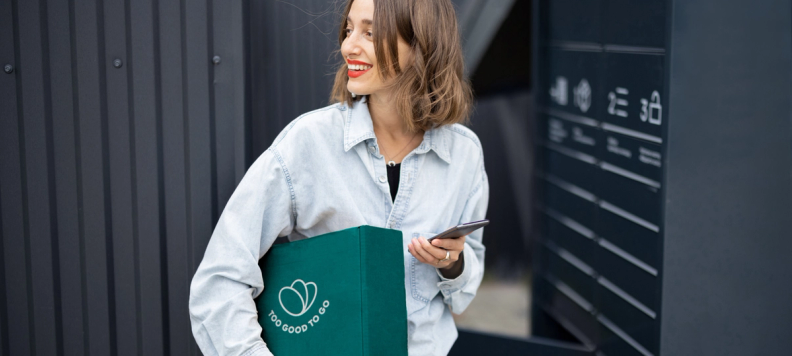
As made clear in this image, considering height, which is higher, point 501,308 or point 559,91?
point 559,91

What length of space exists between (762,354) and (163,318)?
5.86 ft

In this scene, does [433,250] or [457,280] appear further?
[457,280]

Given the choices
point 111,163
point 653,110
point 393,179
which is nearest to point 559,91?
point 653,110

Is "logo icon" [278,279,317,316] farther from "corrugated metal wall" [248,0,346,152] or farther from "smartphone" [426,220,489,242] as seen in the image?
"corrugated metal wall" [248,0,346,152]

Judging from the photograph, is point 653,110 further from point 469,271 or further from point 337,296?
point 337,296

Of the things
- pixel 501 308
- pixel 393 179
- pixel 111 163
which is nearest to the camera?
pixel 393 179

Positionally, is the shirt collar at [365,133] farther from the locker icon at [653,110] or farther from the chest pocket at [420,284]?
the locker icon at [653,110]

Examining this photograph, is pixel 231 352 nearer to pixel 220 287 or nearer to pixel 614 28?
pixel 220 287

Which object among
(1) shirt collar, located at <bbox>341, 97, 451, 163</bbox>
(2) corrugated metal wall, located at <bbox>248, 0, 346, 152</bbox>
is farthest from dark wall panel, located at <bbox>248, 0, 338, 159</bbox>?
(1) shirt collar, located at <bbox>341, 97, 451, 163</bbox>

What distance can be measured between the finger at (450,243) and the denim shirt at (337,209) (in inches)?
4.4

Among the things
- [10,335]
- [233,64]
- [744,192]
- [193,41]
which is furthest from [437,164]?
[10,335]

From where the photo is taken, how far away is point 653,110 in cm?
240

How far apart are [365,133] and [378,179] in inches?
4.4

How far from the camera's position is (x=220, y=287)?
147 cm
